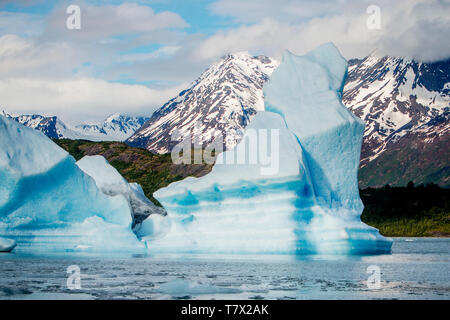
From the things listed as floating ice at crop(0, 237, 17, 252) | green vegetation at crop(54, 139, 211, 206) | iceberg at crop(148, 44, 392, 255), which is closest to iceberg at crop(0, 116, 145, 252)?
floating ice at crop(0, 237, 17, 252)

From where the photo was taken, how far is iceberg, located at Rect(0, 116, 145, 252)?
84.9 ft

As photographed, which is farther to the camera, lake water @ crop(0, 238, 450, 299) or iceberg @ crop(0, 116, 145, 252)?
iceberg @ crop(0, 116, 145, 252)

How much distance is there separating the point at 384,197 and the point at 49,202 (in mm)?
50242

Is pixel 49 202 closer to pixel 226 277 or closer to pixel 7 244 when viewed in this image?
pixel 7 244

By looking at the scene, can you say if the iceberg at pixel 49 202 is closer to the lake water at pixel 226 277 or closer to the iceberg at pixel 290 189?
the lake water at pixel 226 277

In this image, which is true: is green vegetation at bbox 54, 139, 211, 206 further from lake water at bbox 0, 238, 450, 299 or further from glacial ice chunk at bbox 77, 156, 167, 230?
lake water at bbox 0, 238, 450, 299

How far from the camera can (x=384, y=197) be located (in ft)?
231

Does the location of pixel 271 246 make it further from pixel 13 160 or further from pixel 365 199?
pixel 365 199

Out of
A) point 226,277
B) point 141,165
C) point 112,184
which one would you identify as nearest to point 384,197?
point 141,165

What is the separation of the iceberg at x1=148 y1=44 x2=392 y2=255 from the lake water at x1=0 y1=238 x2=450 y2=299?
70 cm

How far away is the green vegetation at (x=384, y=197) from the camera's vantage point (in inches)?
2442
